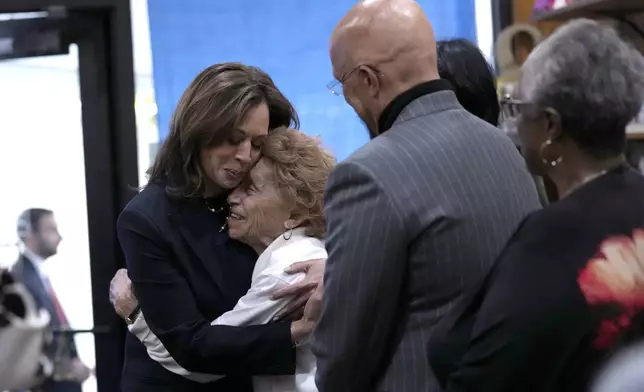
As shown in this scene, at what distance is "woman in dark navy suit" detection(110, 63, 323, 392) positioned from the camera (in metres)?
1.60

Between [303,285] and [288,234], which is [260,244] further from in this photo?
[303,285]

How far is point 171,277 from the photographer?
165cm

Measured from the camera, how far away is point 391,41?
122cm

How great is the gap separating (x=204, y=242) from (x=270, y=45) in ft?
4.21

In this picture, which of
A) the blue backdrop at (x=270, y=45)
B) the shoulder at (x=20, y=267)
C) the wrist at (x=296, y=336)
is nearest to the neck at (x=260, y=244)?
the wrist at (x=296, y=336)

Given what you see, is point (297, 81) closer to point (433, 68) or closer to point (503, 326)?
point (433, 68)

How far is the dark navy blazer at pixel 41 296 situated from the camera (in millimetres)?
2844

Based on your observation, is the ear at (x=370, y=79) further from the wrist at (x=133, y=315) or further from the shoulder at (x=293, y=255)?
the wrist at (x=133, y=315)

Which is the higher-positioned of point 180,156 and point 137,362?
point 180,156

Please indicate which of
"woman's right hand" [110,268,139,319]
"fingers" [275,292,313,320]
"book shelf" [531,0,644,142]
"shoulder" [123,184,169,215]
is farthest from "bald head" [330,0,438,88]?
"book shelf" [531,0,644,142]

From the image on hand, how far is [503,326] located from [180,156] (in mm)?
970

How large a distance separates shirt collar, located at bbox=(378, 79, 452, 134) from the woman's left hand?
0.42 meters

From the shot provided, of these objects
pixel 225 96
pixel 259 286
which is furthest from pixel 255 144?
pixel 259 286

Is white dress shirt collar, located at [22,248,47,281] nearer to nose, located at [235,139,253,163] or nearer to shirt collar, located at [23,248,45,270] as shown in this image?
shirt collar, located at [23,248,45,270]
